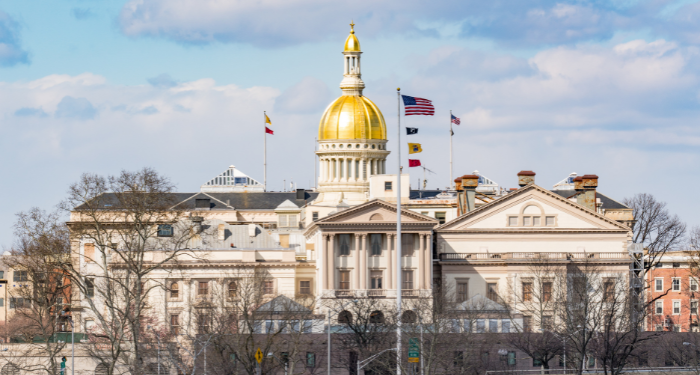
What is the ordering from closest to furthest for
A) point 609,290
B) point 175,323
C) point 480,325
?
point 480,325
point 609,290
point 175,323

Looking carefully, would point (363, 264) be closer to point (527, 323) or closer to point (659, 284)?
point (527, 323)

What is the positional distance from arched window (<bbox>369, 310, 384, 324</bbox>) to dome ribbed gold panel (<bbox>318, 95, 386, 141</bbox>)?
40.8m

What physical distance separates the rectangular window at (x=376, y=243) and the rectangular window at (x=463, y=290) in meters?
8.57

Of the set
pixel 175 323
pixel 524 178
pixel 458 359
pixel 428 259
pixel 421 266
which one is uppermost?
pixel 524 178

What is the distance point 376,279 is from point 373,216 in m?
5.70

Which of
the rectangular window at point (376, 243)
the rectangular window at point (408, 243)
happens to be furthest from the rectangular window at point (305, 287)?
the rectangular window at point (408, 243)

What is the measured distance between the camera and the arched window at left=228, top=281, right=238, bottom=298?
12718 centimetres

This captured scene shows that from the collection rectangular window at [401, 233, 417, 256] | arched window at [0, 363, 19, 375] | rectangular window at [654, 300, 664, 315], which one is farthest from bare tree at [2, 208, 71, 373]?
rectangular window at [654, 300, 664, 315]

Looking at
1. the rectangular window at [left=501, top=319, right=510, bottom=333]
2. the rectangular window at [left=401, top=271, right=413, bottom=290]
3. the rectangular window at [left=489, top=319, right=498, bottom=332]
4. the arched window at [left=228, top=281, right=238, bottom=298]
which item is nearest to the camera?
the rectangular window at [left=489, top=319, right=498, bottom=332]

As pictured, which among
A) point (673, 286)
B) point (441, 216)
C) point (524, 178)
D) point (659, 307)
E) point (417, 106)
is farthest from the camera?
point (673, 286)

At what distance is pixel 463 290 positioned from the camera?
5344 inches

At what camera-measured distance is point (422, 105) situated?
98.8 m

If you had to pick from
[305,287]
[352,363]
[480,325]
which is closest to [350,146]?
[305,287]

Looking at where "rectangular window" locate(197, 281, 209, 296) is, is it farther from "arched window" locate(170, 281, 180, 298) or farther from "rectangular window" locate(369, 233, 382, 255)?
"rectangular window" locate(369, 233, 382, 255)
